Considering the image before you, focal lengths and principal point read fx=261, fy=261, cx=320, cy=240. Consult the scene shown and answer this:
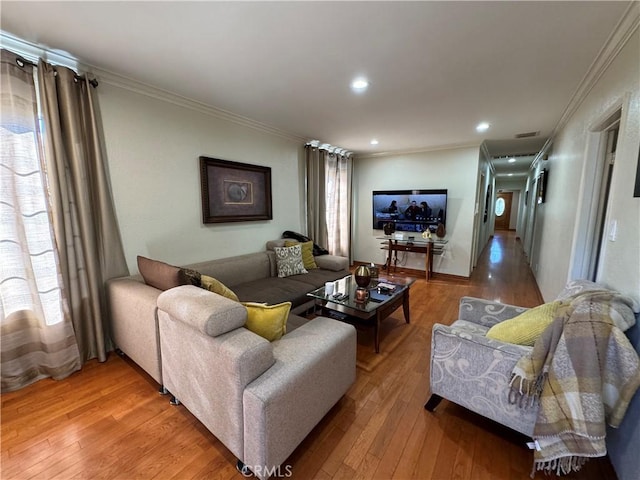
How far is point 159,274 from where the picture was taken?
1.93 meters

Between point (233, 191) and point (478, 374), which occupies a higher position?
point (233, 191)

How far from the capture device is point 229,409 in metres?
1.26

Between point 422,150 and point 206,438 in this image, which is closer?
point 206,438

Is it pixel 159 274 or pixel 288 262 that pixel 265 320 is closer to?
pixel 159 274

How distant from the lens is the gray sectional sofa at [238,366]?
119 cm

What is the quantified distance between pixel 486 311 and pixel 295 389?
1.58 metres

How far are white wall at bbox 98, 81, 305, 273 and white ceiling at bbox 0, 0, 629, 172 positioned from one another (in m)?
0.26

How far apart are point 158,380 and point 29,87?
2.23m

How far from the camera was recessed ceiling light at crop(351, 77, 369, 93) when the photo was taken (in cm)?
223

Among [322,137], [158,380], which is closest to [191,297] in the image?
[158,380]

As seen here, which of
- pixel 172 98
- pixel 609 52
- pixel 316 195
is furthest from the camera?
pixel 316 195

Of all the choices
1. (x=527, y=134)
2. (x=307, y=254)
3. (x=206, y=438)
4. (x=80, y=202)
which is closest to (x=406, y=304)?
(x=307, y=254)

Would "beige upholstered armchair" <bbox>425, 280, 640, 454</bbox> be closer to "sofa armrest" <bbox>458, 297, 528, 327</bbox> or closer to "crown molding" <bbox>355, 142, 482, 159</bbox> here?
"sofa armrest" <bbox>458, 297, 528, 327</bbox>

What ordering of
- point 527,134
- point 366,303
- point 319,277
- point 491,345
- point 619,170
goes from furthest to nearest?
point 527,134 < point 319,277 < point 366,303 < point 619,170 < point 491,345
